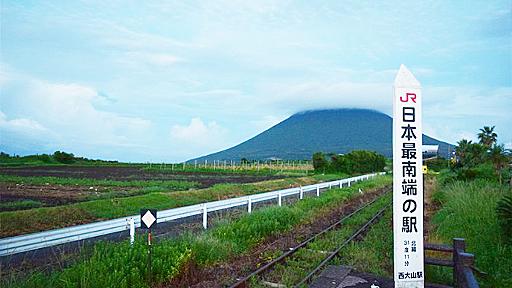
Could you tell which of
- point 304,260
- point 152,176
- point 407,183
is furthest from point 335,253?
point 152,176

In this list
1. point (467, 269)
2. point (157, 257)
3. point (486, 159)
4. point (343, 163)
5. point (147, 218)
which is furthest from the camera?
point (343, 163)

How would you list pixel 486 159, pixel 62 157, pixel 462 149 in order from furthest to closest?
pixel 62 157 < pixel 462 149 < pixel 486 159

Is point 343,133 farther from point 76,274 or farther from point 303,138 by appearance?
point 76,274

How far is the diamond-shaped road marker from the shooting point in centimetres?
627

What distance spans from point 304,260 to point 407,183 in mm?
3312

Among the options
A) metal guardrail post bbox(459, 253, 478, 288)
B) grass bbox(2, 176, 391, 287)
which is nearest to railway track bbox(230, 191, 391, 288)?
grass bbox(2, 176, 391, 287)

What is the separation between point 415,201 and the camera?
210 inches

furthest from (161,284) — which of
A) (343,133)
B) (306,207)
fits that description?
(343,133)

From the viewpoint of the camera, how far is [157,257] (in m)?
6.41

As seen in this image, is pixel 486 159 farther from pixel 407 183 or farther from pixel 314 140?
pixel 314 140

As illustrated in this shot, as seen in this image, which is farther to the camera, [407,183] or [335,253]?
[335,253]

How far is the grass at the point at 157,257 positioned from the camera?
17.6 ft

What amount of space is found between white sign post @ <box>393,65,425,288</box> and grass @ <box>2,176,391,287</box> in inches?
127

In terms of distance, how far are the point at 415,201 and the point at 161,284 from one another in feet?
12.0
